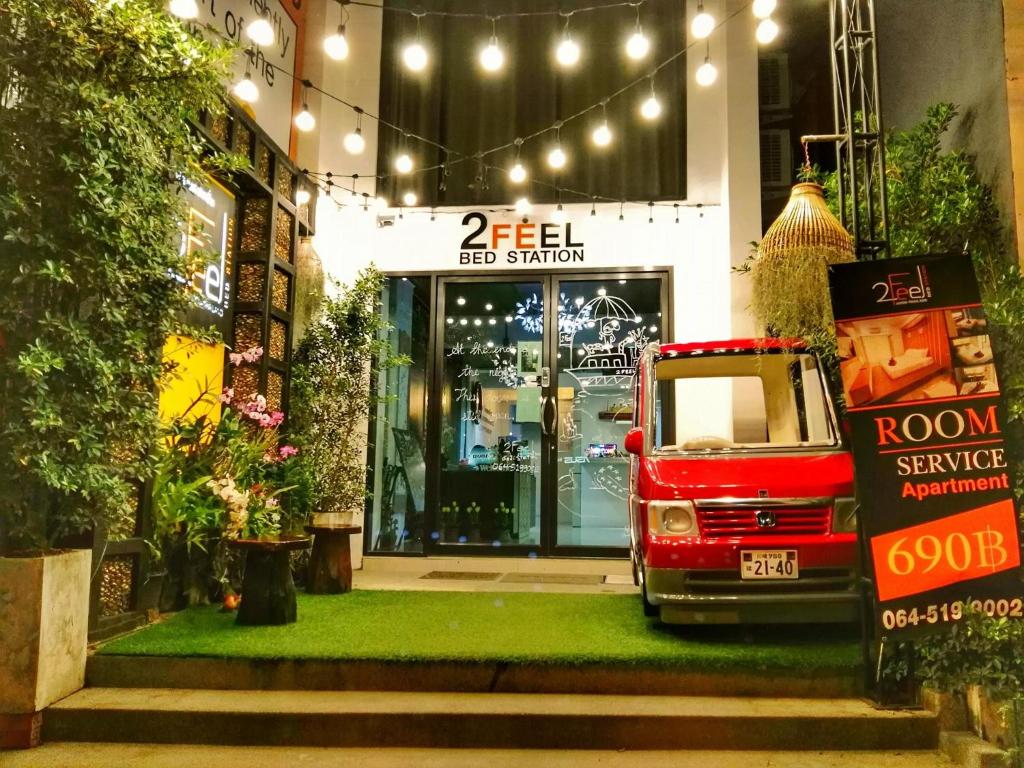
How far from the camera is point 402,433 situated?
25.9 ft

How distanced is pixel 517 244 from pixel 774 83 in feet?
10.9

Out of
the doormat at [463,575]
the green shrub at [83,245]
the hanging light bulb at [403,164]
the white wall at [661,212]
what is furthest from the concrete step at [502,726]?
the hanging light bulb at [403,164]

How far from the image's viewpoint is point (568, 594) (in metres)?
5.73

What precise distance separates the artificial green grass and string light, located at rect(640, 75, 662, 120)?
15.6 ft

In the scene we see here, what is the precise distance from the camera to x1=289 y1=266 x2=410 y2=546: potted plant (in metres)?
6.57

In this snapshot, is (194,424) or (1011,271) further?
(194,424)

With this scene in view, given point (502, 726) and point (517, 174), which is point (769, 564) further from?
point (517, 174)

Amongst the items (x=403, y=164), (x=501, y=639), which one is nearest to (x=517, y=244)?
(x=403, y=164)

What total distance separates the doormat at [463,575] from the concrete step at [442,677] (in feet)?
9.68

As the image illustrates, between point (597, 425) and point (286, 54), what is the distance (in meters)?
5.08

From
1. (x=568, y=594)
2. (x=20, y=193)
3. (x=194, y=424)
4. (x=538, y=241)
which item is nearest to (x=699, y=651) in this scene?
(x=568, y=594)

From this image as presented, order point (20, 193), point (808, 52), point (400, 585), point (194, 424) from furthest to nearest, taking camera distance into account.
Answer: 1. point (808, 52)
2. point (400, 585)
3. point (194, 424)
4. point (20, 193)

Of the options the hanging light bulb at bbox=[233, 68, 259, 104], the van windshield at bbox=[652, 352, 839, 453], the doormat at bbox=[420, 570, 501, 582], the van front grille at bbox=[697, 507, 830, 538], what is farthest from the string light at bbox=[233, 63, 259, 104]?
the van front grille at bbox=[697, 507, 830, 538]

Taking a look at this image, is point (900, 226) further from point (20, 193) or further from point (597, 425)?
point (20, 193)
